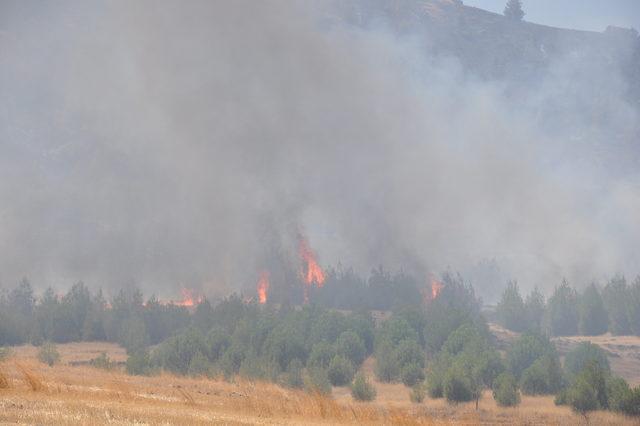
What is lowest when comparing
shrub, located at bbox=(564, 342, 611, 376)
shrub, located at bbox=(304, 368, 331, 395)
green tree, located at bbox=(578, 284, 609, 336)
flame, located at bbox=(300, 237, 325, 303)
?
shrub, located at bbox=(304, 368, 331, 395)

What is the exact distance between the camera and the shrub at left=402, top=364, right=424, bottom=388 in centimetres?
5381

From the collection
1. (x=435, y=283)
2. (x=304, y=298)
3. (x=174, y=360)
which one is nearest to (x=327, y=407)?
(x=174, y=360)

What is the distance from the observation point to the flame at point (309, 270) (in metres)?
135

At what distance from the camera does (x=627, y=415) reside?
36406mm

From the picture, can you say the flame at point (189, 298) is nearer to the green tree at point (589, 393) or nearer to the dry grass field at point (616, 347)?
the dry grass field at point (616, 347)

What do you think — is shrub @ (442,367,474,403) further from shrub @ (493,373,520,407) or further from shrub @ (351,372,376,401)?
shrub @ (351,372,376,401)

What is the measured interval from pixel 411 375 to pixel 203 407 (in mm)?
28413

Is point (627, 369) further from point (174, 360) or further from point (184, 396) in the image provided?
point (184, 396)

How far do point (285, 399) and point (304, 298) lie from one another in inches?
3735

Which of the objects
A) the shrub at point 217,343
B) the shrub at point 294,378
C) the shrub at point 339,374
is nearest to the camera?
the shrub at point 294,378

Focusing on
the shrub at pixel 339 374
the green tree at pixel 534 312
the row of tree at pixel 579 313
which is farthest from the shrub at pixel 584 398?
the green tree at pixel 534 312

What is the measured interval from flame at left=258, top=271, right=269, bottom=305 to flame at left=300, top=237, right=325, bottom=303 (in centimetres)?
808

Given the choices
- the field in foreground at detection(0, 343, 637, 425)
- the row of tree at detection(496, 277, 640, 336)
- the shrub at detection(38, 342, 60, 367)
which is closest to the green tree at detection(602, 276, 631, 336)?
the row of tree at detection(496, 277, 640, 336)

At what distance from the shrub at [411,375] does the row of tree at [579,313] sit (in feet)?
142
